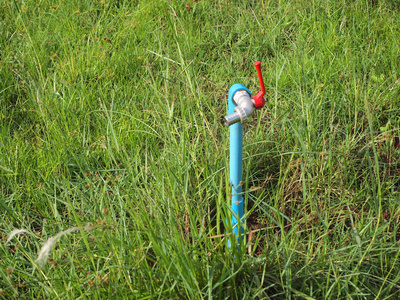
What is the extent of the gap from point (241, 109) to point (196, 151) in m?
0.65

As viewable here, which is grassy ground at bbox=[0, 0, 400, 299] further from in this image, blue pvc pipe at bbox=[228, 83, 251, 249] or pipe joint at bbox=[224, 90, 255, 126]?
pipe joint at bbox=[224, 90, 255, 126]

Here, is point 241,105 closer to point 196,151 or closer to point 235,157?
point 235,157

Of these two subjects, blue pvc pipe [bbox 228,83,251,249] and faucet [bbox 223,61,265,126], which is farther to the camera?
blue pvc pipe [bbox 228,83,251,249]

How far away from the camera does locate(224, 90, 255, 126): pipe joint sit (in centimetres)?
156

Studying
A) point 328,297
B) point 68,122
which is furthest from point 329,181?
point 68,122

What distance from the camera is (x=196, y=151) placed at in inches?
85.6

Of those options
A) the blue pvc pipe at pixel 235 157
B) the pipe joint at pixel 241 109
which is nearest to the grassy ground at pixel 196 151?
the blue pvc pipe at pixel 235 157

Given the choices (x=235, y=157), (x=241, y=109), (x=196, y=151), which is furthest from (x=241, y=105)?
(x=196, y=151)

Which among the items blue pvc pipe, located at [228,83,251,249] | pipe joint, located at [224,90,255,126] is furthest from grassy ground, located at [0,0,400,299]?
pipe joint, located at [224,90,255,126]

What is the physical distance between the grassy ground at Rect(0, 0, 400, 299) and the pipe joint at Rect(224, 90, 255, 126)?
1.02 ft

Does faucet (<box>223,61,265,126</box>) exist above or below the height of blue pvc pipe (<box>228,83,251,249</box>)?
above

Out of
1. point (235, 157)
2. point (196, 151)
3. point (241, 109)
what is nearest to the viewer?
point (241, 109)

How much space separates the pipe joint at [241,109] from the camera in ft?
5.10

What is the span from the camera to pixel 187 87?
2.55 metres
